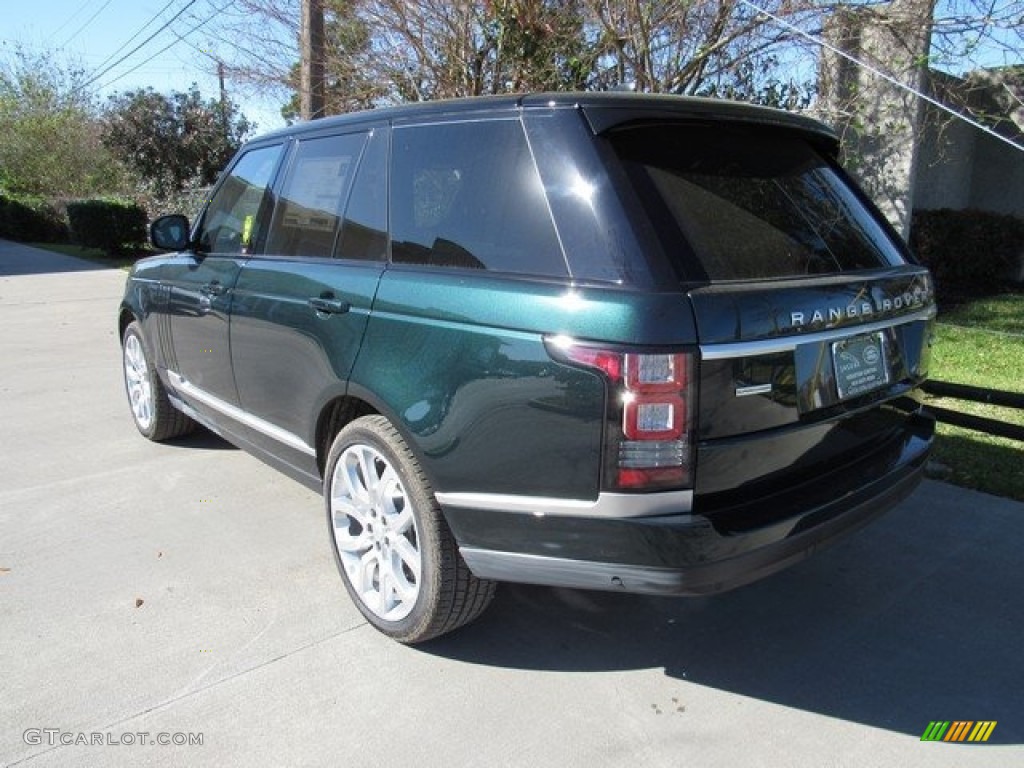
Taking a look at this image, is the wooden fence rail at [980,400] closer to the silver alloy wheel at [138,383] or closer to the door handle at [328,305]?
Result: the door handle at [328,305]

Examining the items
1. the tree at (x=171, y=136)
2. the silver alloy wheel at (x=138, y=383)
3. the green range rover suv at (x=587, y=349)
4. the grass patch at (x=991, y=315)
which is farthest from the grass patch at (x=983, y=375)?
the tree at (x=171, y=136)

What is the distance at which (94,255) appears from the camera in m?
20.4

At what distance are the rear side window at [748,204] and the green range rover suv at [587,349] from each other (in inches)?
0.4

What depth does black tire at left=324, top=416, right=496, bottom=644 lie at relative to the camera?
9.10 feet

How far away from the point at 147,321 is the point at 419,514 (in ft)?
10.1

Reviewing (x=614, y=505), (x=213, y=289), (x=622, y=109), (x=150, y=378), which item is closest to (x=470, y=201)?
(x=622, y=109)

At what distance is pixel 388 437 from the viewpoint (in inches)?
113

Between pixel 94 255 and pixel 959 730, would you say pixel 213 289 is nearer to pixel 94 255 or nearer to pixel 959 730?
pixel 959 730

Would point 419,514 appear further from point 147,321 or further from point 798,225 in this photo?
point 147,321

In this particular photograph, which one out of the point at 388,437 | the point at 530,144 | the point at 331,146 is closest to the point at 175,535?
the point at 388,437

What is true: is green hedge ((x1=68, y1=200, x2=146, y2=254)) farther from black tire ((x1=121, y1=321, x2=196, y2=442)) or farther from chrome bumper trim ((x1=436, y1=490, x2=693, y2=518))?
chrome bumper trim ((x1=436, y1=490, x2=693, y2=518))

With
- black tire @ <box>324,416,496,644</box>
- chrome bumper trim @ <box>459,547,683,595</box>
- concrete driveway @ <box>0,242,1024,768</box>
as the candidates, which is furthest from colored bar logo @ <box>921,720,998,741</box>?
black tire @ <box>324,416,496,644</box>

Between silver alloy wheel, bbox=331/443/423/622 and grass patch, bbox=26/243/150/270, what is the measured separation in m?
16.1

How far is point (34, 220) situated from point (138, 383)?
25.0 m
